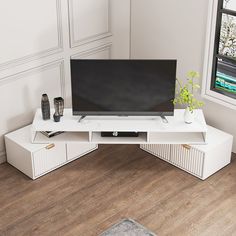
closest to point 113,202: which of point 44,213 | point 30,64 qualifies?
point 44,213

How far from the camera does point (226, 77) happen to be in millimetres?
4758

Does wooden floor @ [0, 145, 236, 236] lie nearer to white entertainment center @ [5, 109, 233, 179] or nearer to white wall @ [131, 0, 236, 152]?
white entertainment center @ [5, 109, 233, 179]

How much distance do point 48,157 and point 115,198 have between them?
74 cm

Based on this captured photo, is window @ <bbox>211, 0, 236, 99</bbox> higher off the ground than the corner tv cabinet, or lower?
higher

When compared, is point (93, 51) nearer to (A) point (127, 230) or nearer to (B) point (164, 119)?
(B) point (164, 119)

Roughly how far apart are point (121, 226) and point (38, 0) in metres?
2.11

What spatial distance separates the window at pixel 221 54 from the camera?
4.50 m

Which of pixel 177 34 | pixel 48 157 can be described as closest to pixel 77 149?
pixel 48 157

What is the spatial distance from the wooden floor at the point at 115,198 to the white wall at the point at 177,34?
527 millimetres

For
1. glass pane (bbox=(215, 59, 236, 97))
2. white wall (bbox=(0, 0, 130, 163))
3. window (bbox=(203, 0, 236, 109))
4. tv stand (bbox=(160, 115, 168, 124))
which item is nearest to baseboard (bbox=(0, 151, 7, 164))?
white wall (bbox=(0, 0, 130, 163))

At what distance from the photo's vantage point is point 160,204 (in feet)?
14.0

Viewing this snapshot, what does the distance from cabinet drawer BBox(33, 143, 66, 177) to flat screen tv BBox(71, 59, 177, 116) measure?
0.38m

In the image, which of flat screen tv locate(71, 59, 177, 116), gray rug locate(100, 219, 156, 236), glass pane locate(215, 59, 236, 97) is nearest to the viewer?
gray rug locate(100, 219, 156, 236)

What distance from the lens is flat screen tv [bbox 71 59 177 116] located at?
4418 mm
